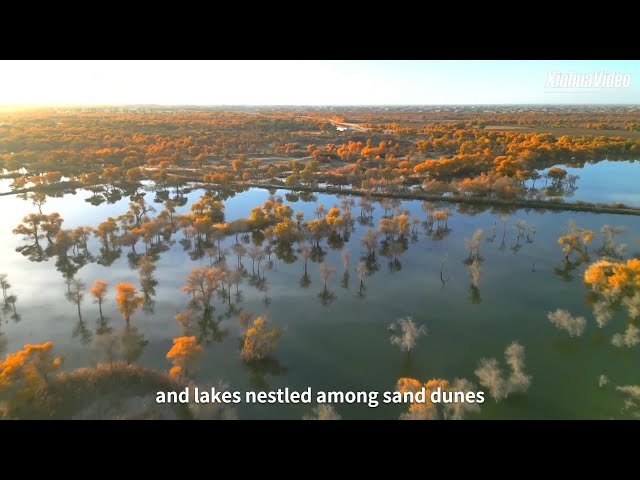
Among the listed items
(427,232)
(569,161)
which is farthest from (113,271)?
(569,161)

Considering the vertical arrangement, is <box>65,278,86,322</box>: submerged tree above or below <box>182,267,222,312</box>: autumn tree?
below

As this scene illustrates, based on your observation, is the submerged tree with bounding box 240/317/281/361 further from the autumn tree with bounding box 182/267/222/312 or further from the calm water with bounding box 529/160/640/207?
the calm water with bounding box 529/160/640/207

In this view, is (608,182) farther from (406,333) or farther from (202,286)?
(202,286)

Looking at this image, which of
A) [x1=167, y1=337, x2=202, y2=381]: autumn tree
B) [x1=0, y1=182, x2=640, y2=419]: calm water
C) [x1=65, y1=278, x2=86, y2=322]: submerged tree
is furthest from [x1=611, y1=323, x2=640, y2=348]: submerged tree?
[x1=65, y1=278, x2=86, y2=322]: submerged tree

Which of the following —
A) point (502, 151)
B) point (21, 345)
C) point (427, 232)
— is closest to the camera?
point (21, 345)

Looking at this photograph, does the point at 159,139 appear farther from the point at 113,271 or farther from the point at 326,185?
the point at 113,271

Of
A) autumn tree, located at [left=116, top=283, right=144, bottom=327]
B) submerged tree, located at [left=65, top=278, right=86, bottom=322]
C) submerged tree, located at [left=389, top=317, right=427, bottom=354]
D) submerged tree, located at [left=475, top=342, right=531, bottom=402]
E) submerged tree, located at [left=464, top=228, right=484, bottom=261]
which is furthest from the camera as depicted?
submerged tree, located at [left=464, top=228, right=484, bottom=261]
